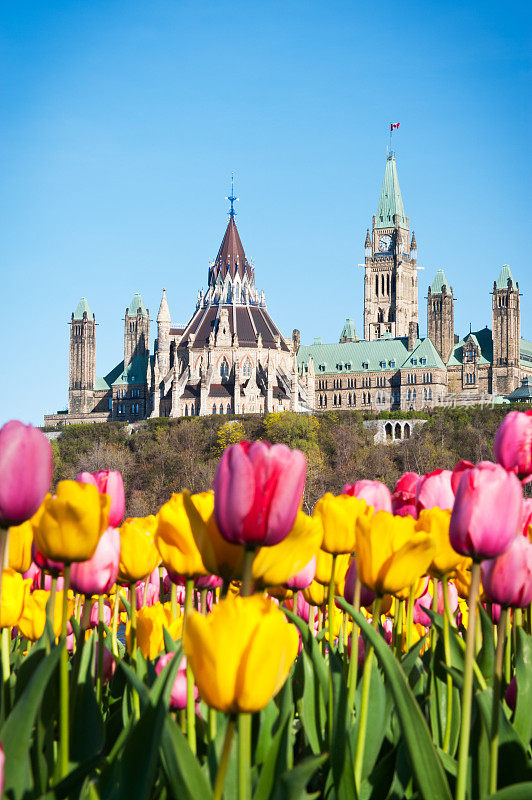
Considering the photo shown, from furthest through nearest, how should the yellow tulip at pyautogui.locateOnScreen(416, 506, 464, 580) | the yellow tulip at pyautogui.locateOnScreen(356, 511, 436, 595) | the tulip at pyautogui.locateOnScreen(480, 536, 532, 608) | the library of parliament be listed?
the library of parliament < the yellow tulip at pyautogui.locateOnScreen(416, 506, 464, 580) < the tulip at pyautogui.locateOnScreen(480, 536, 532, 608) < the yellow tulip at pyautogui.locateOnScreen(356, 511, 436, 595)

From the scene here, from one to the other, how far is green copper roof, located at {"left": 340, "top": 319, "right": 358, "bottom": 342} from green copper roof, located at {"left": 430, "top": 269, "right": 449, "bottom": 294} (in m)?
12.0

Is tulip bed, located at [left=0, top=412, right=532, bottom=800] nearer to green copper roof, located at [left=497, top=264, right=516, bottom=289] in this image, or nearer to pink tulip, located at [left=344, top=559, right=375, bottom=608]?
pink tulip, located at [left=344, top=559, right=375, bottom=608]

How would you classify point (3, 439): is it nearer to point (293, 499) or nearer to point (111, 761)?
point (293, 499)

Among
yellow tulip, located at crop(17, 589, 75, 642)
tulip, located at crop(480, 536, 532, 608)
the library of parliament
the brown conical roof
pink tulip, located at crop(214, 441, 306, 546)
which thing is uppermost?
the brown conical roof

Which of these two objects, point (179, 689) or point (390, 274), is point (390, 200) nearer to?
point (390, 274)

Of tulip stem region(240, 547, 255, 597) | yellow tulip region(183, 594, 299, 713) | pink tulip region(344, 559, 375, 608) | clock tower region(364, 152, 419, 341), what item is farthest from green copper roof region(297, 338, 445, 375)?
yellow tulip region(183, 594, 299, 713)

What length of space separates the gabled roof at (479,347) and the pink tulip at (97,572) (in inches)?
4143

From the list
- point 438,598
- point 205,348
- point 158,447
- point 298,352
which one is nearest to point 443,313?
point 298,352

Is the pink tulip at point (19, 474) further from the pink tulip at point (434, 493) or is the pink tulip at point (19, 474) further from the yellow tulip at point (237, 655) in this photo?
the pink tulip at point (434, 493)

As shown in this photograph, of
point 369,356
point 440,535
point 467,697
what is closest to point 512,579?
point 440,535

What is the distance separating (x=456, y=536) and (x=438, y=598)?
5.26 feet

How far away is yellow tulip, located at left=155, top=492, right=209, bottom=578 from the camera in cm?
283

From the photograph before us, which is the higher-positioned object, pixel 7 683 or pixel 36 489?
pixel 36 489

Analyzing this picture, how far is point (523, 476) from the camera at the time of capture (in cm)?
306
